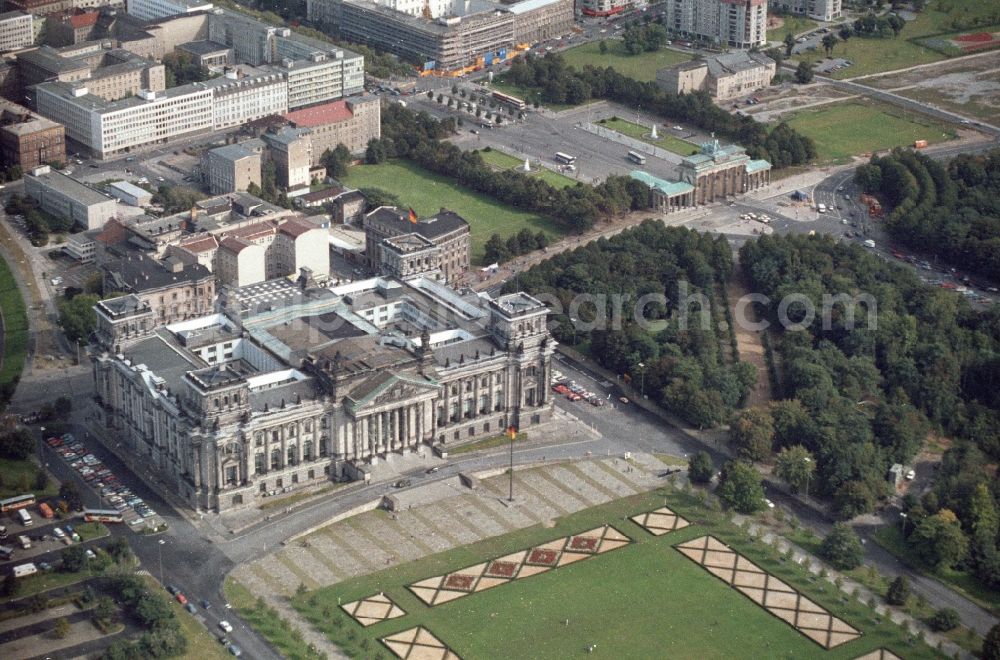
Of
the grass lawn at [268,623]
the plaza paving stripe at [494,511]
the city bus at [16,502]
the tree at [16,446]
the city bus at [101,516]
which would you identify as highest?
the tree at [16,446]

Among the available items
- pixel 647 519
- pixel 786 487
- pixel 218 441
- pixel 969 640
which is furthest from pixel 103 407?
pixel 969 640

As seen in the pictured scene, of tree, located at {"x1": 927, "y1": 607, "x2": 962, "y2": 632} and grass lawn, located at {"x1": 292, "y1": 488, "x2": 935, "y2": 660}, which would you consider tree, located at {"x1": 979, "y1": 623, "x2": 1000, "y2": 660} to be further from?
tree, located at {"x1": 927, "y1": 607, "x2": 962, "y2": 632}

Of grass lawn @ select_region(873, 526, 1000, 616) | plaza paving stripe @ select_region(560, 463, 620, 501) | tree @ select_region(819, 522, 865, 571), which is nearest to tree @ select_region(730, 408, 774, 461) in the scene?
plaza paving stripe @ select_region(560, 463, 620, 501)

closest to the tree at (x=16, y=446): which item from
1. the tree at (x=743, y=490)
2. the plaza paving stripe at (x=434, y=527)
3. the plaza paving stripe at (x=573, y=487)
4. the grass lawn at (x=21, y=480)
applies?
the grass lawn at (x=21, y=480)

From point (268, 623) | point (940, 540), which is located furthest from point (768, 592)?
point (268, 623)

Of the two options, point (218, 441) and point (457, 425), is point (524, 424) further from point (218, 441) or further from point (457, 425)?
point (218, 441)

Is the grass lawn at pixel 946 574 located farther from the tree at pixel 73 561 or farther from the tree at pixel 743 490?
the tree at pixel 73 561
